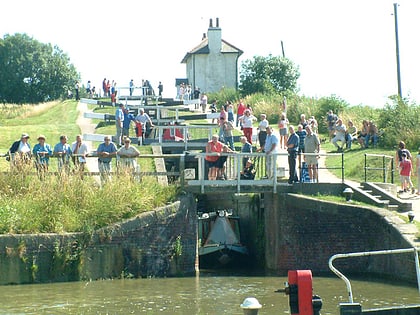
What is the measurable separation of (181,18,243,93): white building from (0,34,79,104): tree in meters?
33.2

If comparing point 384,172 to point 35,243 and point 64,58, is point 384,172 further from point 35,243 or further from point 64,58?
point 64,58

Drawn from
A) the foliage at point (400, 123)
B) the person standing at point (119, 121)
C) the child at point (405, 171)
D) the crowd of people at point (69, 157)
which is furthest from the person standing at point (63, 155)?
the foliage at point (400, 123)

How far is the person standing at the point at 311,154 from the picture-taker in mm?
29875

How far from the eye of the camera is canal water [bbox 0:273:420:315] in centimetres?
2186

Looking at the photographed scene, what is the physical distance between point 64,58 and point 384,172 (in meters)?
90.8

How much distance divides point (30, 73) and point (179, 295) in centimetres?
9060

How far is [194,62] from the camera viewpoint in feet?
262

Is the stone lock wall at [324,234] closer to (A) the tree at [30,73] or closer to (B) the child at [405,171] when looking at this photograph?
(B) the child at [405,171]

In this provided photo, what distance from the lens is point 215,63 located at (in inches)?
3135

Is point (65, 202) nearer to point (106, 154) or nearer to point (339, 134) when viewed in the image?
point (106, 154)

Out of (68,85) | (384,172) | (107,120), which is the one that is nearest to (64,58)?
(68,85)

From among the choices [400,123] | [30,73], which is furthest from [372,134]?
[30,73]

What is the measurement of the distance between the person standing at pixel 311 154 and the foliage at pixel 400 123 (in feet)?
35.1

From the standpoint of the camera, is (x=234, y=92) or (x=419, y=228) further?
(x=234, y=92)
